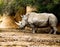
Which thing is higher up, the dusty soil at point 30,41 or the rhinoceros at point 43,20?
the rhinoceros at point 43,20

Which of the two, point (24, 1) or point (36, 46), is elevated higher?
point (24, 1)

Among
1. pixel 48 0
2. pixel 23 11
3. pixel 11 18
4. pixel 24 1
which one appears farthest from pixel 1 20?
pixel 48 0

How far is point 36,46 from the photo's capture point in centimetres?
555

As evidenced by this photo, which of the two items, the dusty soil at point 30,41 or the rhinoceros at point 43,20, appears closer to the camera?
the dusty soil at point 30,41

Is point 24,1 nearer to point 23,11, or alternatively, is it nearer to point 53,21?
point 53,21

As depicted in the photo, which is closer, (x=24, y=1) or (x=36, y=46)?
(x=36, y=46)

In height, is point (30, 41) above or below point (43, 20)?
below

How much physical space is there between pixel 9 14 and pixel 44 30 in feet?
15.7

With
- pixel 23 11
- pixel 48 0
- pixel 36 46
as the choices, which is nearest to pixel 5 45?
pixel 36 46

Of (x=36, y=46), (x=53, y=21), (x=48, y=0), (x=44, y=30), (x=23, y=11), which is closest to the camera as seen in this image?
(x=36, y=46)

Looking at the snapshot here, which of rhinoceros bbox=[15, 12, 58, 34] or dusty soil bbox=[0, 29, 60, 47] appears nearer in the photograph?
dusty soil bbox=[0, 29, 60, 47]

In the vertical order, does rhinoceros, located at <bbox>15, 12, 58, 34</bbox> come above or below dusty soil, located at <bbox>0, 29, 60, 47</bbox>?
above

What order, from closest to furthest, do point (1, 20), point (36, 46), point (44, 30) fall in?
1. point (36, 46)
2. point (44, 30)
3. point (1, 20)

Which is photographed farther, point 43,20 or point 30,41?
point 43,20
